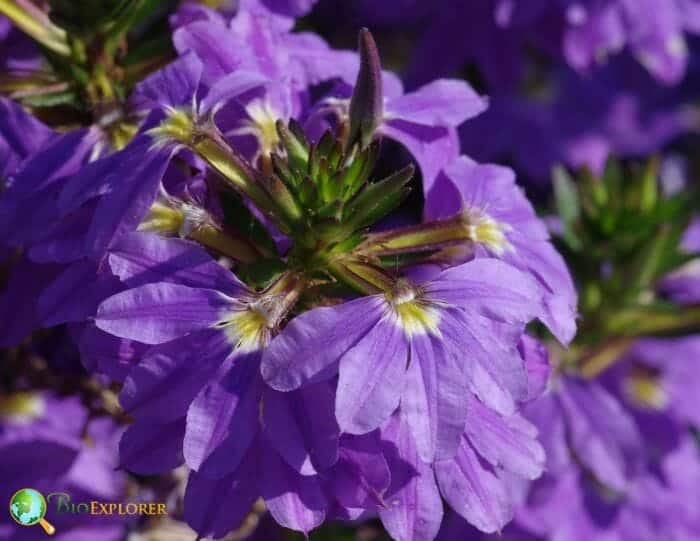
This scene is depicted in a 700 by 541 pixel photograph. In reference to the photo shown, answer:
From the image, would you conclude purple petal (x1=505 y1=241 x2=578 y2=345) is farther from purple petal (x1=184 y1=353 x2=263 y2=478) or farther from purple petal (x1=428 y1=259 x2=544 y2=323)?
purple petal (x1=184 y1=353 x2=263 y2=478)

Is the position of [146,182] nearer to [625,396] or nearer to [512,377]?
[512,377]

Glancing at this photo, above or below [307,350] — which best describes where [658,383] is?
below

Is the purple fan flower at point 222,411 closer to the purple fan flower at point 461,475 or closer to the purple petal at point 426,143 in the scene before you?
the purple fan flower at point 461,475

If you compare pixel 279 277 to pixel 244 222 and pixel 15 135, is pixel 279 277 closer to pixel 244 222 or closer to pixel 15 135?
pixel 244 222

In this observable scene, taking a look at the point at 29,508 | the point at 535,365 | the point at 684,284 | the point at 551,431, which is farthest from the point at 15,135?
the point at 684,284

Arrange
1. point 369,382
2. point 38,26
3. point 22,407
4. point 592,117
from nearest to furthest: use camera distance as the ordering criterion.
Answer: point 369,382 < point 38,26 < point 22,407 < point 592,117

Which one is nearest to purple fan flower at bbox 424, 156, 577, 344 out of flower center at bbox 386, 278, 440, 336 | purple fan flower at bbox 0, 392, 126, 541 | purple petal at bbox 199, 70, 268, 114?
flower center at bbox 386, 278, 440, 336
